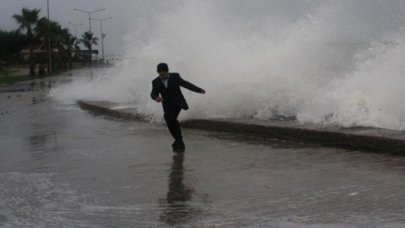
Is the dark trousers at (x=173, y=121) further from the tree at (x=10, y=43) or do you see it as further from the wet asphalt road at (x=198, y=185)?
the tree at (x=10, y=43)

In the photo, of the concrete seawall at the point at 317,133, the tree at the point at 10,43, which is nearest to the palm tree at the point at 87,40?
the tree at the point at 10,43

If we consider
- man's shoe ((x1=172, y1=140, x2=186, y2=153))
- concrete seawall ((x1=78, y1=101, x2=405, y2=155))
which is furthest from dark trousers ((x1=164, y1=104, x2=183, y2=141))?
concrete seawall ((x1=78, y1=101, x2=405, y2=155))

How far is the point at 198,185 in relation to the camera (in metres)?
6.62

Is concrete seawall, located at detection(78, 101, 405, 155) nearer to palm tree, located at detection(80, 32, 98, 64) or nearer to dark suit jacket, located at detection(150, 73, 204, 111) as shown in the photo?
dark suit jacket, located at detection(150, 73, 204, 111)

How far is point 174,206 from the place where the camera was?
5.73 m

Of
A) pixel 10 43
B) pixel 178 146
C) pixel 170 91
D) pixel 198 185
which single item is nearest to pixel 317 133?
pixel 178 146

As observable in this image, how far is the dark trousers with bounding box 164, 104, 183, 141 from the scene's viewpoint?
365 inches

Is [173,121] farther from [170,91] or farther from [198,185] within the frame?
[198,185]

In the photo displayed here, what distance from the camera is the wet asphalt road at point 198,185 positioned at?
17.3 ft

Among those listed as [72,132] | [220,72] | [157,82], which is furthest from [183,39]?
[157,82]

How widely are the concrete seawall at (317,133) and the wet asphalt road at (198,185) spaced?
214mm

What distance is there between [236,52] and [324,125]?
19.4 feet

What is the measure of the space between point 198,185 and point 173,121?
9.29ft

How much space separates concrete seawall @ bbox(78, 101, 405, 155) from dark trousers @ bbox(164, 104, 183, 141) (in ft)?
4.92
